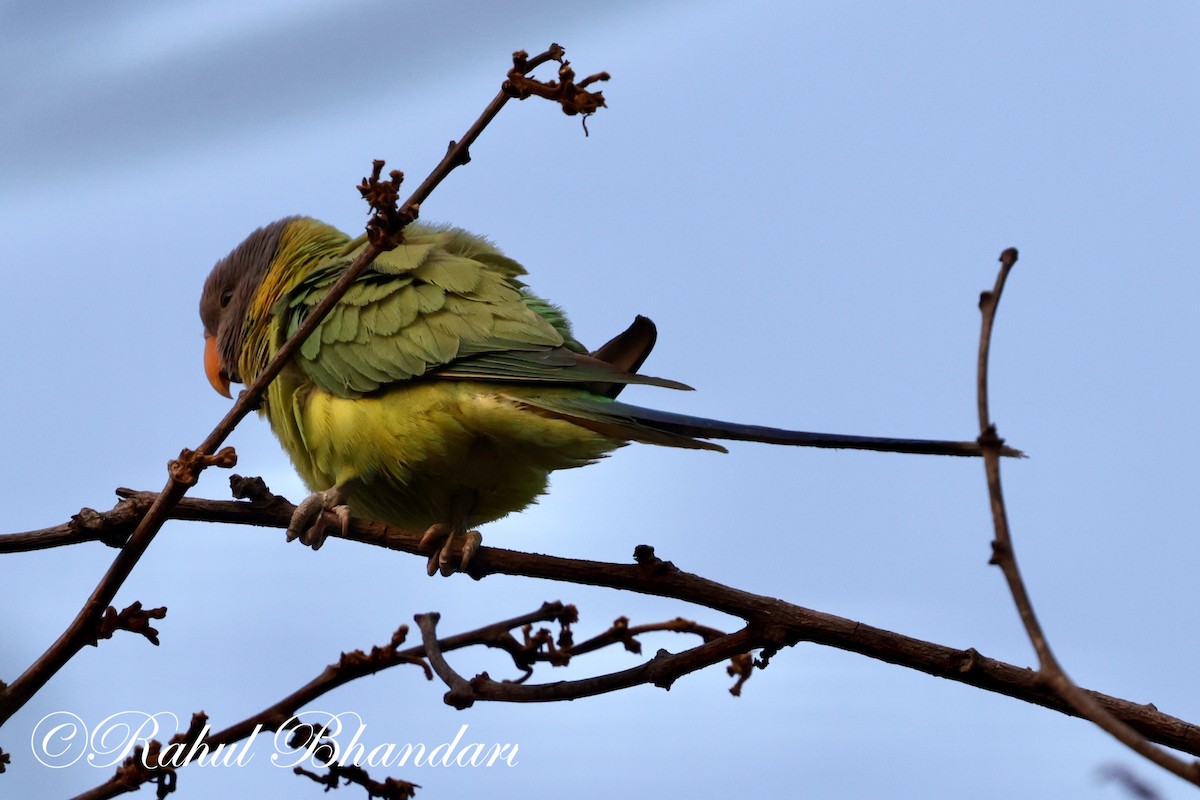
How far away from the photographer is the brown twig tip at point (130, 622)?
6.80 feet

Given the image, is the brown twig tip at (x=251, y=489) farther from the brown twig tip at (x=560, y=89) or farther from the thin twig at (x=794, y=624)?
the brown twig tip at (x=560, y=89)

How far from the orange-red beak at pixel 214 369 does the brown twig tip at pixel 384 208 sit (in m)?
2.57

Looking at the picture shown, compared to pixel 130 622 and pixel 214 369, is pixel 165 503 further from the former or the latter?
pixel 214 369

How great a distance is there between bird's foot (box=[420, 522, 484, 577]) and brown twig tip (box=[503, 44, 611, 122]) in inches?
49.0

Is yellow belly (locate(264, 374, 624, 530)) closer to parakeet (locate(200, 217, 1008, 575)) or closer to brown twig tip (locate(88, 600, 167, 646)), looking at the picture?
parakeet (locate(200, 217, 1008, 575))

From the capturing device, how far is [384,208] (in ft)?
6.67

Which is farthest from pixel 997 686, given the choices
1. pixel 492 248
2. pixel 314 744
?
pixel 492 248

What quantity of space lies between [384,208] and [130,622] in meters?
0.87

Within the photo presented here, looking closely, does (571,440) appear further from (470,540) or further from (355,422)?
(355,422)

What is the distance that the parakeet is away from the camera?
3.08m

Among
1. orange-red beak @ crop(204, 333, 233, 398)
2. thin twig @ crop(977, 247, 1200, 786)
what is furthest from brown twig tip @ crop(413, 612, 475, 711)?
orange-red beak @ crop(204, 333, 233, 398)

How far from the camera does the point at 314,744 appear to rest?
226cm

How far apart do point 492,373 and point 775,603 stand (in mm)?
1217

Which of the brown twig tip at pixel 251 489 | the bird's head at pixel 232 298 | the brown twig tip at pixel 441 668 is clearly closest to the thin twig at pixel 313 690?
the brown twig tip at pixel 441 668
